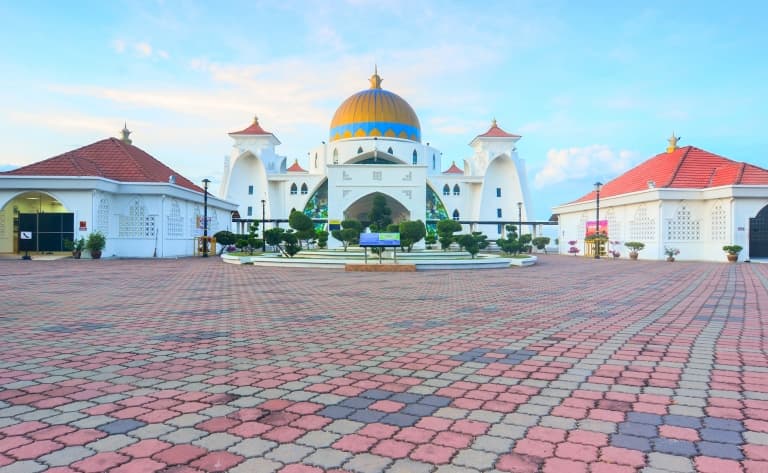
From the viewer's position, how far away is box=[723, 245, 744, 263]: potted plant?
22953 millimetres

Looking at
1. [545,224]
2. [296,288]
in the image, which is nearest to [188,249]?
[296,288]

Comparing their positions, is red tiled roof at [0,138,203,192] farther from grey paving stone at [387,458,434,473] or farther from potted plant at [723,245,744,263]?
potted plant at [723,245,744,263]

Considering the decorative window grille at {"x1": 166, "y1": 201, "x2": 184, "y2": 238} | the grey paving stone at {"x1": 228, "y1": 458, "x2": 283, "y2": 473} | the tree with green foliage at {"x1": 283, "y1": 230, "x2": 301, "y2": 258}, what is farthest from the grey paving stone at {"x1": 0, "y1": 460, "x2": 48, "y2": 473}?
the decorative window grille at {"x1": 166, "y1": 201, "x2": 184, "y2": 238}

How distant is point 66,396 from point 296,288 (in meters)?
7.22

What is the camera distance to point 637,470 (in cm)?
233

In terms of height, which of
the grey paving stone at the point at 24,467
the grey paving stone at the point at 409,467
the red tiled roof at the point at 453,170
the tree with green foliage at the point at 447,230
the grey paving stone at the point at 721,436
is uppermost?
the red tiled roof at the point at 453,170

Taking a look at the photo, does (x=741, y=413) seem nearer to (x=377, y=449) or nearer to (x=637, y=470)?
(x=637, y=470)

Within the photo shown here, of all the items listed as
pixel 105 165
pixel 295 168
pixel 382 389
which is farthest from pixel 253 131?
pixel 382 389

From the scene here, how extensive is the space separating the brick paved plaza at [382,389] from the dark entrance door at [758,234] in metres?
21.4

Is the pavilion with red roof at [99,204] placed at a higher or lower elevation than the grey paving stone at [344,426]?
higher

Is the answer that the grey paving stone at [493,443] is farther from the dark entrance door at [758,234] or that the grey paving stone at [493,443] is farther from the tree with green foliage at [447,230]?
the dark entrance door at [758,234]

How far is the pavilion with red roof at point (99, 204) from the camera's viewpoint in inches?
919

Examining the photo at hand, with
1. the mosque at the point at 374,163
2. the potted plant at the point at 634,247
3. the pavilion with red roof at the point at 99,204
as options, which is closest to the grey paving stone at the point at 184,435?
the pavilion with red roof at the point at 99,204

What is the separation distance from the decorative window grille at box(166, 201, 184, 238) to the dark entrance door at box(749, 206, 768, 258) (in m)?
28.5
